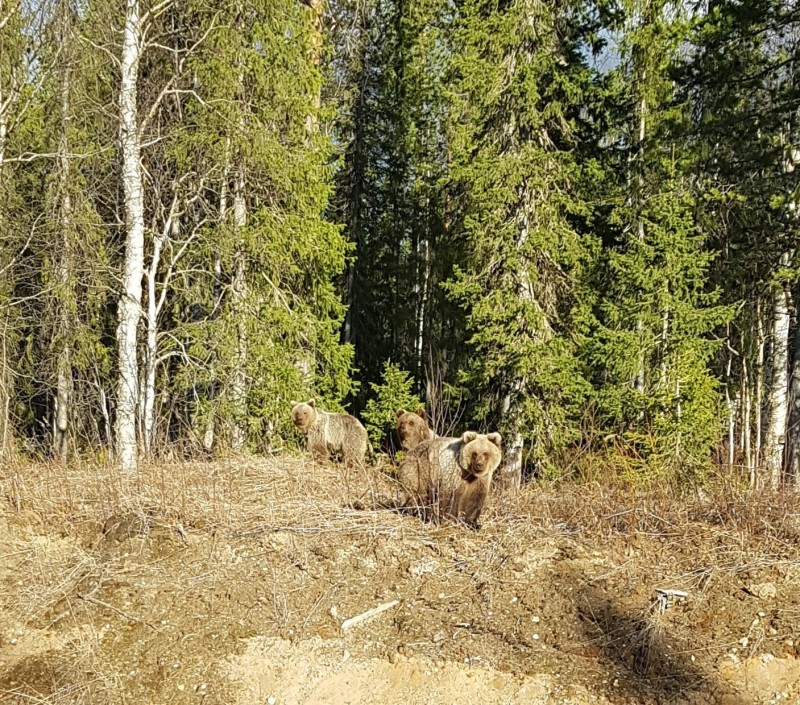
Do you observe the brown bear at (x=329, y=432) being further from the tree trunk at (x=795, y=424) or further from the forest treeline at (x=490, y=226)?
the tree trunk at (x=795, y=424)

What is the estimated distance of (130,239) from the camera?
9461 millimetres

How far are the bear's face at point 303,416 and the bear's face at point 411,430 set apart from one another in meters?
1.57

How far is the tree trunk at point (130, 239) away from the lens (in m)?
9.17

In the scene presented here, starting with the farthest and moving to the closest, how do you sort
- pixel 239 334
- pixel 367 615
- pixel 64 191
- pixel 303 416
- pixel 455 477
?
1. pixel 239 334
2. pixel 303 416
3. pixel 64 191
4. pixel 455 477
5. pixel 367 615

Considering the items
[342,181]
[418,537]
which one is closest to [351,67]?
[342,181]

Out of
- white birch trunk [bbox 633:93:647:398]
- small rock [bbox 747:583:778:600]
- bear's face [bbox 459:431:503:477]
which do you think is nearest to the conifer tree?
white birch trunk [bbox 633:93:647:398]

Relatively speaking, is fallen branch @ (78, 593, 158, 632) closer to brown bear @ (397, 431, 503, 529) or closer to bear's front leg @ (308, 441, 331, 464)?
brown bear @ (397, 431, 503, 529)

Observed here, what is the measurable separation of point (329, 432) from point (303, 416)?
52 cm

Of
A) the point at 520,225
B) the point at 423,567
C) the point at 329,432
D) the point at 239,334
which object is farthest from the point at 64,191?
→ the point at 520,225

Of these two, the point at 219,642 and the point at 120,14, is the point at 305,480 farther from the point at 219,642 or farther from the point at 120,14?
the point at 120,14

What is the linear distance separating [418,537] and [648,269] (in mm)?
8089

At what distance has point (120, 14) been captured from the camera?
9.82 meters

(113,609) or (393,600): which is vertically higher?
(393,600)

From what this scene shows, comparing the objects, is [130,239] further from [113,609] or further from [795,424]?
[795,424]
